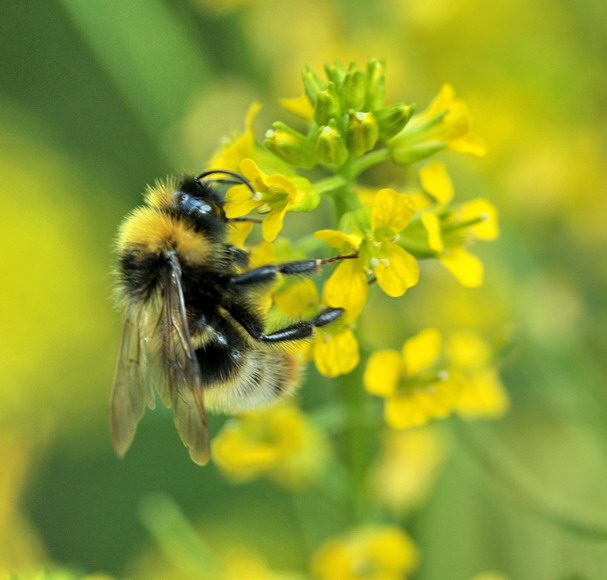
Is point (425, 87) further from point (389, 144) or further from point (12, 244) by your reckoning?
point (12, 244)

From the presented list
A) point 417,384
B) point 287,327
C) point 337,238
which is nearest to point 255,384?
point 287,327

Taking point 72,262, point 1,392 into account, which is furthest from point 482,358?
point 72,262

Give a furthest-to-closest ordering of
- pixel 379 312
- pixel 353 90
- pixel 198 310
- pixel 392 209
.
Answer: pixel 379 312, pixel 198 310, pixel 353 90, pixel 392 209

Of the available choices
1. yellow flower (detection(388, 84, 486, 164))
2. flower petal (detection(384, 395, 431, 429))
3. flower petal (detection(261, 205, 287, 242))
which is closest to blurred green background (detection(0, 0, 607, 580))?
flower petal (detection(384, 395, 431, 429))

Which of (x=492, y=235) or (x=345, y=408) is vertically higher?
(x=492, y=235)

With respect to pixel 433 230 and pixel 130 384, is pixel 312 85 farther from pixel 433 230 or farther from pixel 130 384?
pixel 130 384

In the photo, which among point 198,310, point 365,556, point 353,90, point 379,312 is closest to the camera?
point 353,90
